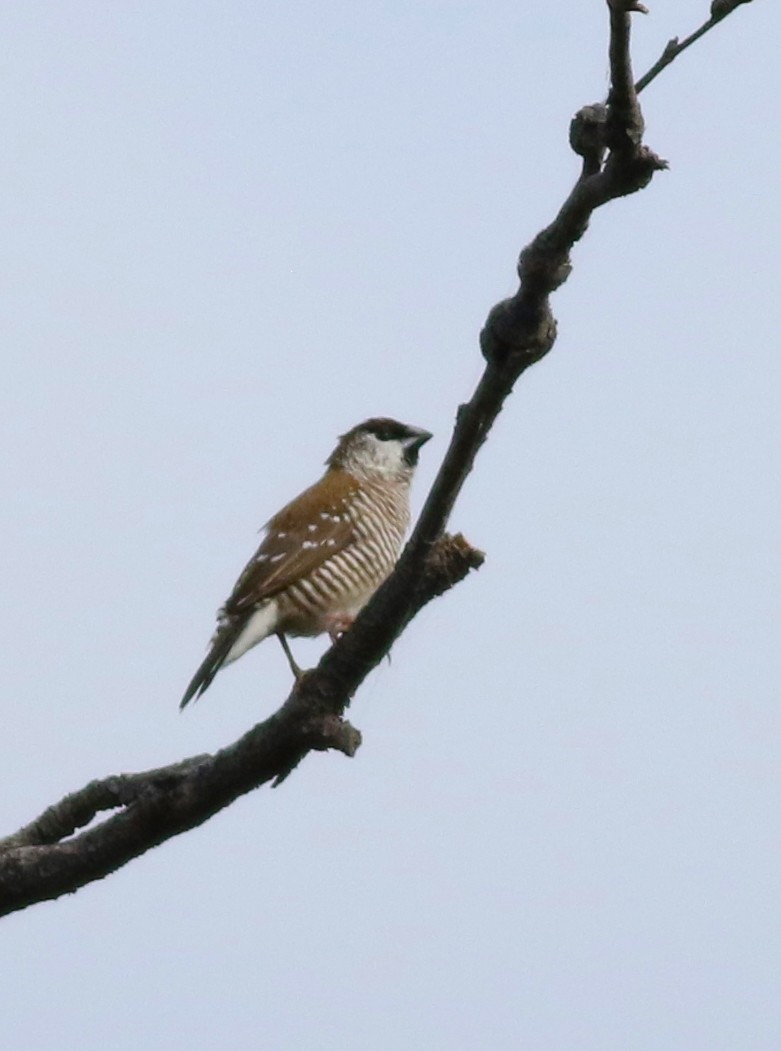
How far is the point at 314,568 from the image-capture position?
38.0ft

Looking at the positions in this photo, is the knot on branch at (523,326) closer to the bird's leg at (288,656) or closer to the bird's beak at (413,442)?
the bird's leg at (288,656)

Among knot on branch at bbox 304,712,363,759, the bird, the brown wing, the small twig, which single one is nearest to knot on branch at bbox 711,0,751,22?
the small twig

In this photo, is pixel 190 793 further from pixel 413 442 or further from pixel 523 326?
pixel 413 442

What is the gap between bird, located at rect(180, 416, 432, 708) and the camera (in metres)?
11.2

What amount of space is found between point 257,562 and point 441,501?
18.7 feet

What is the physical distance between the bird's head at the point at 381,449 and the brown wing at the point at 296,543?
85 centimetres

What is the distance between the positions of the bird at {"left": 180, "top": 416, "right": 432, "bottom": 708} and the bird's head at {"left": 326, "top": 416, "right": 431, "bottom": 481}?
43 cm

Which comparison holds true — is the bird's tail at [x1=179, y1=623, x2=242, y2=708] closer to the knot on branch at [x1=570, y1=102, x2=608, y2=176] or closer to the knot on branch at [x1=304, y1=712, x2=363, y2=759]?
the knot on branch at [x1=304, y1=712, x2=363, y2=759]

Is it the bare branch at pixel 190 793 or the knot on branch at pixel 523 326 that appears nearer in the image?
the knot on branch at pixel 523 326

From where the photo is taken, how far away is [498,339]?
18.4 ft

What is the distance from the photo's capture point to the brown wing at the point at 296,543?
11.4 metres

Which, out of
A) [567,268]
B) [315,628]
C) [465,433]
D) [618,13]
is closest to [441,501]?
[465,433]

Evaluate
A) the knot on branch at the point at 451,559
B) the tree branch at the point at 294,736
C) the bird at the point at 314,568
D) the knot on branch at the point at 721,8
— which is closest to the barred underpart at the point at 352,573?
the bird at the point at 314,568

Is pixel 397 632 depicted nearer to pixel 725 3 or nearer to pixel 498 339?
pixel 498 339
